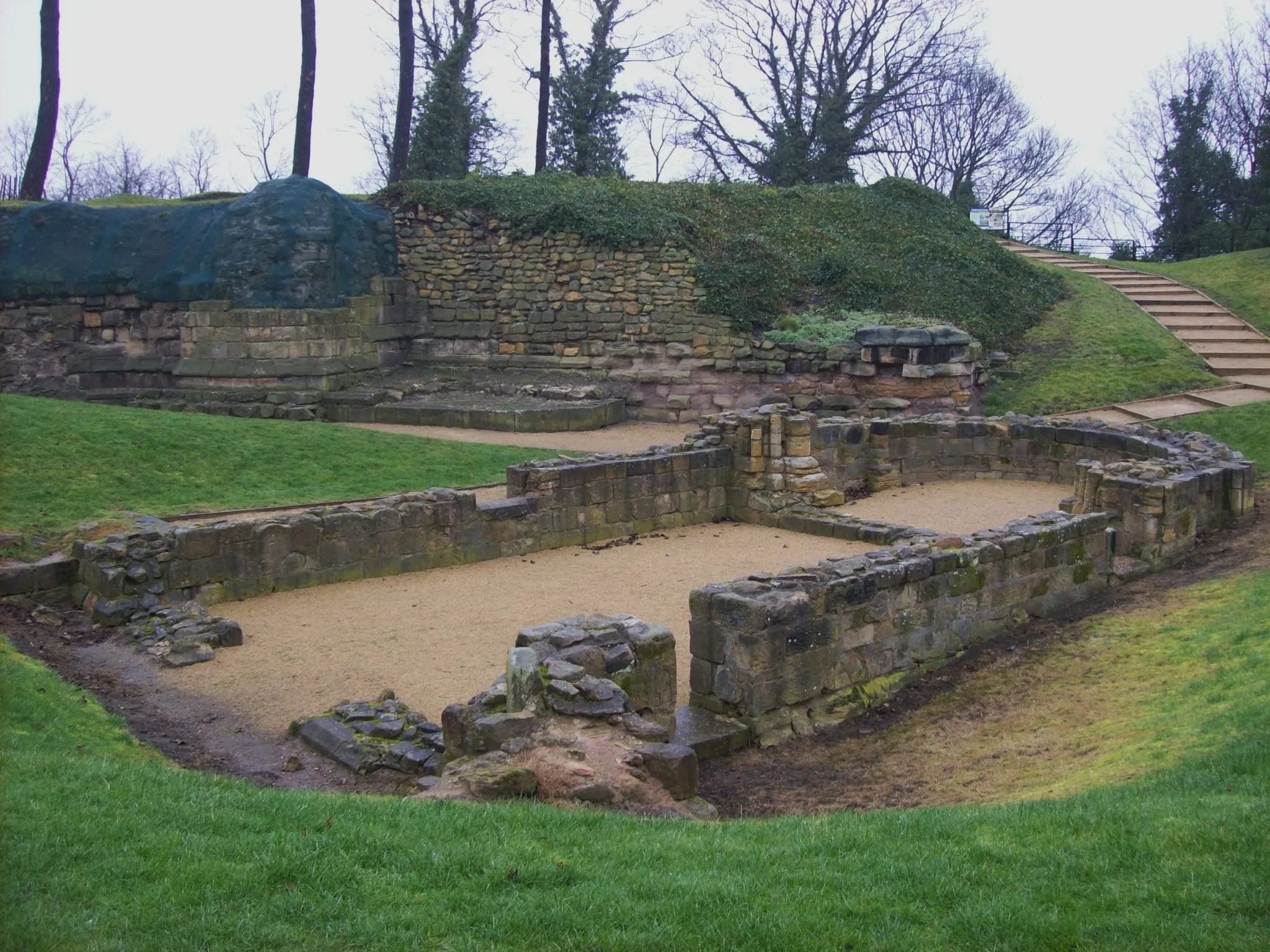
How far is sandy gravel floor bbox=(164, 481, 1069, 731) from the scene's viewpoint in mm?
10086

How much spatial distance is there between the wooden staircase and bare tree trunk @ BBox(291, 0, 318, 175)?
20162 mm

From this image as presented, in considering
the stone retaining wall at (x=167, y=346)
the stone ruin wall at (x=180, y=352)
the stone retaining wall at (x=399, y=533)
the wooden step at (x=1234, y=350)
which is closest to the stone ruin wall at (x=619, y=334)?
the stone ruin wall at (x=180, y=352)

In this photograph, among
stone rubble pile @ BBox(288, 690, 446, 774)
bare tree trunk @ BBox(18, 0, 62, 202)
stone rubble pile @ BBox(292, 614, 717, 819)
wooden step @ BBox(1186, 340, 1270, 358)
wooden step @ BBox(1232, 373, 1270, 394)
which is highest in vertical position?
bare tree trunk @ BBox(18, 0, 62, 202)

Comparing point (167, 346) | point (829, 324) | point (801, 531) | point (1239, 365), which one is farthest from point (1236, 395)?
point (167, 346)

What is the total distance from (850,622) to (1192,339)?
2131cm

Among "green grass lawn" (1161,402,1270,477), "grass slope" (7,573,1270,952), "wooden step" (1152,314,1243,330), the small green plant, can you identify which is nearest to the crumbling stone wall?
"green grass lawn" (1161,402,1270,477)

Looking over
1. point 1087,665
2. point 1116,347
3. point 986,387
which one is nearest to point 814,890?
point 1087,665

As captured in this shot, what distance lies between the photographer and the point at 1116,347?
89.0 ft

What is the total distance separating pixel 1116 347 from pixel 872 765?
21123mm

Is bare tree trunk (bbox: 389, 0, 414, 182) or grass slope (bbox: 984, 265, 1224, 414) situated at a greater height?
bare tree trunk (bbox: 389, 0, 414, 182)

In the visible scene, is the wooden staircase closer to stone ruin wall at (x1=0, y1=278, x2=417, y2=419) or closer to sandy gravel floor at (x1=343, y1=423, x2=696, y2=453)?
sandy gravel floor at (x1=343, y1=423, x2=696, y2=453)

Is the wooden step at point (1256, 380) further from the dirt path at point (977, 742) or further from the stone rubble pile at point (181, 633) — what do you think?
the stone rubble pile at point (181, 633)

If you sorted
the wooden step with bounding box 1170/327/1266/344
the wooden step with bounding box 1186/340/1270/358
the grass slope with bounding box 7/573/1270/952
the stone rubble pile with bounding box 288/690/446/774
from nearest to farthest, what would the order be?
1. the grass slope with bounding box 7/573/1270/952
2. the stone rubble pile with bounding box 288/690/446/774
3. the wooden step with bounding box 1186/340/1270/358
4. the wooden step with bounding box 1170/327/1266/344

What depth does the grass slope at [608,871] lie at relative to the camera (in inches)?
182
